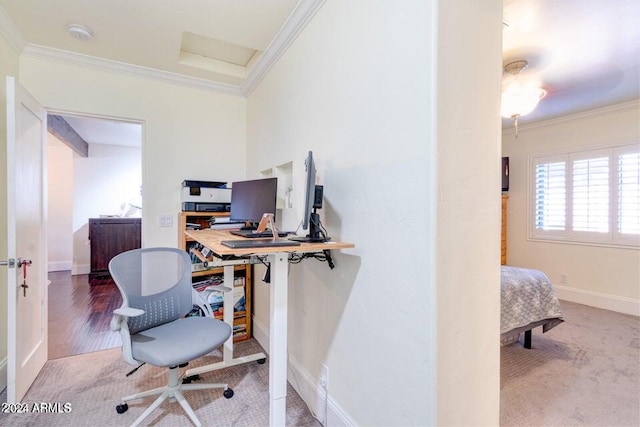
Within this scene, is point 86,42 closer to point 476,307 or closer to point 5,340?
point 5,340

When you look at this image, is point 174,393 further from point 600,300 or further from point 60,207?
point 60,207

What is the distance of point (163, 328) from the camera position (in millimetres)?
1857

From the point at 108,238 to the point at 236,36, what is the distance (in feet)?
15.0

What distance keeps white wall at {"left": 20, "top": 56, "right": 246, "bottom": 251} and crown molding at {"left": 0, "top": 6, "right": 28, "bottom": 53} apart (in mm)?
153

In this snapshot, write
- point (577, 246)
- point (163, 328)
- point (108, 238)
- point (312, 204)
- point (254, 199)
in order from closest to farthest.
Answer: point (312, 204) → point (163, 328) → point (254, 199) → point (577, 246) → point (108, 238)

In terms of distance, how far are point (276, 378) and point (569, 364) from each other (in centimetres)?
240

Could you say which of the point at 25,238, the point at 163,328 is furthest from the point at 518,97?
the point at 25,238

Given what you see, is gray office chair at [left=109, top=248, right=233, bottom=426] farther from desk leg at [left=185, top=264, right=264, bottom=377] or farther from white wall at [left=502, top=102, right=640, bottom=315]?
white wall at [left=502, top=102, right=640, bottom=315]

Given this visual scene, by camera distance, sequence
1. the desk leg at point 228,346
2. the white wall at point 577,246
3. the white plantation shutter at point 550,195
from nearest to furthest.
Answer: the desk leg at point 228,346 < the white wall at point 577,246 < the white plantation shutter at point 550,195

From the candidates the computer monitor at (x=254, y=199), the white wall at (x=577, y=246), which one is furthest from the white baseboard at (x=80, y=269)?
the white wall at (x=577, y=246)

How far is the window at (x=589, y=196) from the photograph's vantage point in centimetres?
344

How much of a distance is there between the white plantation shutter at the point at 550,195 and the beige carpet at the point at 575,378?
4.74 ft

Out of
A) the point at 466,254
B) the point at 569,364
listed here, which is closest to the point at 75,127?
the point at 466,254

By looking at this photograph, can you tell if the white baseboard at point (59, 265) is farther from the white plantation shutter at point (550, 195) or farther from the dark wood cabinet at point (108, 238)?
the white plantation shutter at point (550, 195)
